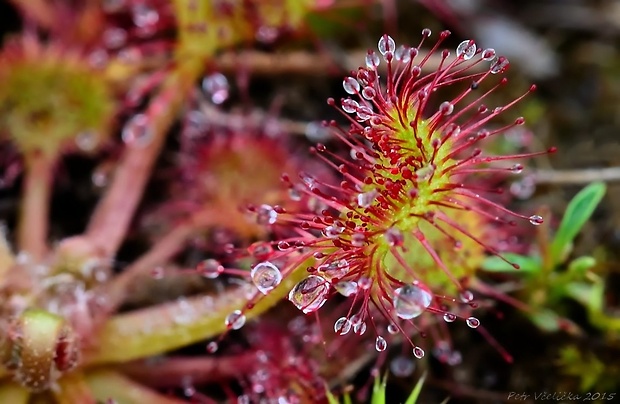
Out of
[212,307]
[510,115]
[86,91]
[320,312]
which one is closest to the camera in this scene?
[212,307]

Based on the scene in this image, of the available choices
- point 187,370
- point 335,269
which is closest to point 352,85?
point 335,269

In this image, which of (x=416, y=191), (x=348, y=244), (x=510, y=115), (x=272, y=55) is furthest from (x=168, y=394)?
(x=510, y=115)

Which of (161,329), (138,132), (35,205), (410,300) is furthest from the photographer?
(138,132)

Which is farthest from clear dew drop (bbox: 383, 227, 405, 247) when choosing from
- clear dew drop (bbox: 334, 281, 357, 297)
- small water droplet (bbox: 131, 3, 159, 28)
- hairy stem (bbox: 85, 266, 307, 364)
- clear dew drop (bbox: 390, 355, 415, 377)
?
small water droplet (bbox: 131, 3, 159, 28)

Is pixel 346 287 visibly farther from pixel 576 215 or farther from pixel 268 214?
pixel 576 215

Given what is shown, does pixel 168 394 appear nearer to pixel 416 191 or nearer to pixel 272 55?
pixel 416 191

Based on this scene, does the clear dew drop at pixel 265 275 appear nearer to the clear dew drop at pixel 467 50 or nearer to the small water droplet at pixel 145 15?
the clear dew drop at pixel 467 50

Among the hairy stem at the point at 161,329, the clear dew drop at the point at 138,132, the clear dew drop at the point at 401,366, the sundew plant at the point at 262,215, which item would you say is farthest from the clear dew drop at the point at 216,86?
the clear dew drop at the point at 401,366
